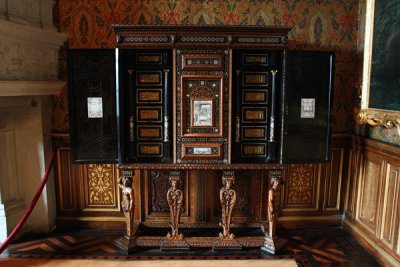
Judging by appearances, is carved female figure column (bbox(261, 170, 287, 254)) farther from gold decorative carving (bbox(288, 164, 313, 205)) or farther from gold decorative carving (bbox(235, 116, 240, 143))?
gold decorative carving (bbox(288, 164, 313, 205))

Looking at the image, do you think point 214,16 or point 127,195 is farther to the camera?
point 214,16

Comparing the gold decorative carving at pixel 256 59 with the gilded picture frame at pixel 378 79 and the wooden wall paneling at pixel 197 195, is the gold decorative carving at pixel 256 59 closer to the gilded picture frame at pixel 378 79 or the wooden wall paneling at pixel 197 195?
the gilded picture frame at pixel 378 79

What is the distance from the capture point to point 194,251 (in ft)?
11.5

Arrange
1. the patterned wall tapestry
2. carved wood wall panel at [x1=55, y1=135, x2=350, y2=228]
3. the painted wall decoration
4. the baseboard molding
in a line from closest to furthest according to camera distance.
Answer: the painted wall decoration < the baseboard molding < the patterned wall tapestry < carved wood wall panel at [x1=55, y1=135, x2=350, y2=228]

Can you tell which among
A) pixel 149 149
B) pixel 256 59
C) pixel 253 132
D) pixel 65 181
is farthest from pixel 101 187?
pixel 256 59

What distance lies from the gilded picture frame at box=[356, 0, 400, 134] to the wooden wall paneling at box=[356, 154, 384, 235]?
1.63ft

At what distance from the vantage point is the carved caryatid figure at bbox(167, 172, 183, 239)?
3421 mm

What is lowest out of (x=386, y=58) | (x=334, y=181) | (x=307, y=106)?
(x=334, y=181)

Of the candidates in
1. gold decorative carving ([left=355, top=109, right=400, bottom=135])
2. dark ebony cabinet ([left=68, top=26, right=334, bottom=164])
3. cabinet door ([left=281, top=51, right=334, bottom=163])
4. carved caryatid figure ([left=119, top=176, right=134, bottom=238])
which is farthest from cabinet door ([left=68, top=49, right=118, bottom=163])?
gold decorative carving ([left=355, top=109, right=400, bottom=135])

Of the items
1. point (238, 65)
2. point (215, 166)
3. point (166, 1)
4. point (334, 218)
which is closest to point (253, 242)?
point (215, 166)

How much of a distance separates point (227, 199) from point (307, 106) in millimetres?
1232

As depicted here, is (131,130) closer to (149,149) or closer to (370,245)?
(149,149)

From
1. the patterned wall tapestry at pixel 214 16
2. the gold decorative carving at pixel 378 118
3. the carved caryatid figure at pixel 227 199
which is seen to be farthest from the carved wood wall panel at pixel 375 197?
the carved caryatid figure at pixel 227 199

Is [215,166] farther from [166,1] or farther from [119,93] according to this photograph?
[166,1]
